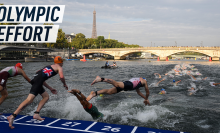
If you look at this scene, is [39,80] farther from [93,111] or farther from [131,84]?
[131,84]

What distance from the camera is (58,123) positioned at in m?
6.21

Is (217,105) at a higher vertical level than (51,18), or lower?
lower

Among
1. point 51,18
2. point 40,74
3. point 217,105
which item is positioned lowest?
point 217,105

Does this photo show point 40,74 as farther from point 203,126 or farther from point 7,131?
point 203,126

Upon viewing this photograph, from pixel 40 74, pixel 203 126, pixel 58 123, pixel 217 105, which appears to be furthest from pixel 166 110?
pixel 40 74

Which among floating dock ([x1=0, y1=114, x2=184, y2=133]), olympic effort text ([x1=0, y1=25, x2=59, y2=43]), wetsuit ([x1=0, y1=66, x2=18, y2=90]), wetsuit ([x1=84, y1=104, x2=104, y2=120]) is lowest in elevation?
floating dock ([x1=0, y1=114, x2=184, y2=133])

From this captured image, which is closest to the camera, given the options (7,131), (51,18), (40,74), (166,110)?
(7,131)

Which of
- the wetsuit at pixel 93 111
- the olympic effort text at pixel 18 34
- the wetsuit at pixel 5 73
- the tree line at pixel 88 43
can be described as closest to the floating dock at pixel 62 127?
the wetsuit at pixel 93 111

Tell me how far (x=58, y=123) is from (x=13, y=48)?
60.7 m

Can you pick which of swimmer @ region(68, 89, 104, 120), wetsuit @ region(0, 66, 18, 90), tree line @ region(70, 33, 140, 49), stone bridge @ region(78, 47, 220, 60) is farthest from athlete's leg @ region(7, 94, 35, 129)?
tree line @ region(70, 33, 140, 49)

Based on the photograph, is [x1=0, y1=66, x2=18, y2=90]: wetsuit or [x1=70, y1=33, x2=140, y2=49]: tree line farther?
[x1=70, y1=33, x2=140, y2=49]: tree line

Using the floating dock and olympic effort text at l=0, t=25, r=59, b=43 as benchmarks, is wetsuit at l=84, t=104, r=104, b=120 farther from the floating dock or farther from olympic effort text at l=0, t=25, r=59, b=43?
olympic effort text at l=0, t=25, r=59, b=43

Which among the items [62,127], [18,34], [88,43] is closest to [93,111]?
[62,127]

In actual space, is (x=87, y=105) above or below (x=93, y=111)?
above
